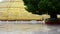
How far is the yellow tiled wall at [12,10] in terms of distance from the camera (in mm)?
12672

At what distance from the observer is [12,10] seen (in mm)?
12742

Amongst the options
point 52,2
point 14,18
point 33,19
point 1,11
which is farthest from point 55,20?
point 1,11

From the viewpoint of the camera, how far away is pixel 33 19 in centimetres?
1266

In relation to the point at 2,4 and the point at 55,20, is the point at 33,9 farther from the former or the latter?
the point at 2,4

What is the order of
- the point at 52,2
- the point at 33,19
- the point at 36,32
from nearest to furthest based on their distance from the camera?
the point at 36,32 → the point at 52,2 → the point at 33,19

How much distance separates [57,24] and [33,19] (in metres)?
2.26

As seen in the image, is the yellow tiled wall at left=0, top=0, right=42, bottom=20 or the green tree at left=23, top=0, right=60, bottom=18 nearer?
the green tree at left=23, top=0, right=60, bottom=18

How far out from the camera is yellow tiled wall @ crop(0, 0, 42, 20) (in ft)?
41.6

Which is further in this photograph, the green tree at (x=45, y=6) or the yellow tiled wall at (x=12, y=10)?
the yellow tiled wall at (x=12, y=10)

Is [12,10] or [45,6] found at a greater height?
[45,6]

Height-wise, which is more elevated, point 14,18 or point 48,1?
point 48,1

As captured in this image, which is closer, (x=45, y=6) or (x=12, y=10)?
(x=45, y=6)

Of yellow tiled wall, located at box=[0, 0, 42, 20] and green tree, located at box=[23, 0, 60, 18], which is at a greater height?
green tree, located at box=[23, 0, 60, 18]

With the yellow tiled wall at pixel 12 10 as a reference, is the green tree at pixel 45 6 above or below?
above
